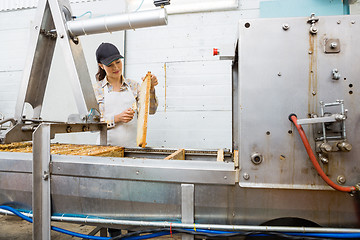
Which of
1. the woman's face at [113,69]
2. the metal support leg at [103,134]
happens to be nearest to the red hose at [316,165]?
the metal support leg at [103,134]

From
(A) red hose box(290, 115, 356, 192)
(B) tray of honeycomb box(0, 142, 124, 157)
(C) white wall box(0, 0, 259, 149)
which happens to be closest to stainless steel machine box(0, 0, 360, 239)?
(A) red hose box(290, 115, 356, 192)

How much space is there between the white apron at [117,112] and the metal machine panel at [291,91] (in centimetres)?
152

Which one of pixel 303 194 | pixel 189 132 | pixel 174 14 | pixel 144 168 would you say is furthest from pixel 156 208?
pixel 174 14

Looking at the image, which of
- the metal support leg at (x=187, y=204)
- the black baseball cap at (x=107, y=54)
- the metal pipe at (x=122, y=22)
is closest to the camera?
the metal support leg at (x=187, y=204)

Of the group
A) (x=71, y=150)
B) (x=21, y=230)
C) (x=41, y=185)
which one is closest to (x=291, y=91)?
(x=41, y=185)

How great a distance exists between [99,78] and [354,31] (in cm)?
211

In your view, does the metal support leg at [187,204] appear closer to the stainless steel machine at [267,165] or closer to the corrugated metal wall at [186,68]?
the stainless steel machine at [267,165]

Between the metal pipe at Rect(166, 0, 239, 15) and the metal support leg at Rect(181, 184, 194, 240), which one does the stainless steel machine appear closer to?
the metal support leg at Rect(181, 184, 194, 240)

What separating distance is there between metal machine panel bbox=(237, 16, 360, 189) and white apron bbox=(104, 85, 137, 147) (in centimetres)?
152

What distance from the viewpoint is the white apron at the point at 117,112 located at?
2.10 m

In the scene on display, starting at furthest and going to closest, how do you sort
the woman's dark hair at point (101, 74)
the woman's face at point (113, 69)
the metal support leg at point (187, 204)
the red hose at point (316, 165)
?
the woman's dark hair at point (101, 74) < the woman's face at point (113, 69) < the metal support leg at point (187, 204) < the red hose at point (316, 165)

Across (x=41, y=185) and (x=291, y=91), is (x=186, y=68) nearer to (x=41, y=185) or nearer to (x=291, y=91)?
(x=291, y=91)

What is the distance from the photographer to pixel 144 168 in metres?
0.89

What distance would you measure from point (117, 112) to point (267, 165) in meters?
1.71
